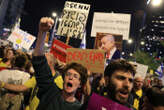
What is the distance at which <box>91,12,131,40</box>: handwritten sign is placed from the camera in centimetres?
525

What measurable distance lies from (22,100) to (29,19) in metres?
44.0

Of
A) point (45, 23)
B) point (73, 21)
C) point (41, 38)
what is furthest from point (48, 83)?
point (73, 21)

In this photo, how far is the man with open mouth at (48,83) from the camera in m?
2.34

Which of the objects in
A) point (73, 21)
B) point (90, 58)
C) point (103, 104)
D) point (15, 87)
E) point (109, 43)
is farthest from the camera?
point (73, 21)

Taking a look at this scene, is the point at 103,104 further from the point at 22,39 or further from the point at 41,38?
the point at 22,39

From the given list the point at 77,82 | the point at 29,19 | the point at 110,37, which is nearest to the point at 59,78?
the point at 77,82

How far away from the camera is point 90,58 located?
394 centimetres

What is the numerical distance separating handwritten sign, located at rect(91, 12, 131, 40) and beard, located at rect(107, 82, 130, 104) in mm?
3090

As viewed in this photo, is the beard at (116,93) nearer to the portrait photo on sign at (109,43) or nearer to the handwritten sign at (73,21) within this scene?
the portrait photo on sign at (109,43)

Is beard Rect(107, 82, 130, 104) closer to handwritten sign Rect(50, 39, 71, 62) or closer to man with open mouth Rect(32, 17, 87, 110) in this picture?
man with open mouth Rect(32, 17, 87, 110)

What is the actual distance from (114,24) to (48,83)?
11.0ft

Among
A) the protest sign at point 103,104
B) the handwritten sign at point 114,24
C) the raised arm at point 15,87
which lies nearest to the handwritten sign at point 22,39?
the handwritten sign at point 114,24

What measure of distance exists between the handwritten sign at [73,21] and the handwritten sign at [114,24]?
41 cm

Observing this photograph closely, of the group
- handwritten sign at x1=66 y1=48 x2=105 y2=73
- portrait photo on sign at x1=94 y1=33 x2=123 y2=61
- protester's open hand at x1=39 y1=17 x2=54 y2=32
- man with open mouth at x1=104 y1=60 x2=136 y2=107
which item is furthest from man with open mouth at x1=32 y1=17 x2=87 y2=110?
portrait photo on sign at x1=94 y1=33 x2=123 y2=61
